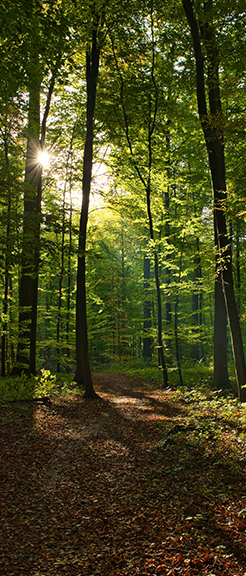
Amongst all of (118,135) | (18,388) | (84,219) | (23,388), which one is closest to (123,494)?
(23,388)

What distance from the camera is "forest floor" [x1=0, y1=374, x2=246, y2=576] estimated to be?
311 cm

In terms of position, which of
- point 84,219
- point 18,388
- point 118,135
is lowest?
point 18,388

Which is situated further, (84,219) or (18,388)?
(84,219)

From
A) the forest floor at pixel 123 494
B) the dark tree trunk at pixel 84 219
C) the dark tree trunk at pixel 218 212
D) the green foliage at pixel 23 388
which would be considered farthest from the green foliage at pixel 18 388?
the dark tree trunk at pixel 218 212

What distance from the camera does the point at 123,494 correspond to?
4.37m

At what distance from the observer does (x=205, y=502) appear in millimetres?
3918

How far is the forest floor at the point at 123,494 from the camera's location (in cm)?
311

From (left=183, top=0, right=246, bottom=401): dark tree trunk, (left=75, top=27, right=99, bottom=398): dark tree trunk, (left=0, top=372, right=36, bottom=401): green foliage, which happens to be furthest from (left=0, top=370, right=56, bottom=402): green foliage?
(left=183, top=0, right=246, bottom=401): dark tree trunk

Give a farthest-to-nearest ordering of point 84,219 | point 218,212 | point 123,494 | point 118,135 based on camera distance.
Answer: point 118,135, point 84,219, point 218,212, point 123,494

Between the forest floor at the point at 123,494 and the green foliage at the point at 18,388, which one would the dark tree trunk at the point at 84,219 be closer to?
the green foliage at the point at 18,388

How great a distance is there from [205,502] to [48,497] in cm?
210

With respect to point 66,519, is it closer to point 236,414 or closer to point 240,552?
point 240,552

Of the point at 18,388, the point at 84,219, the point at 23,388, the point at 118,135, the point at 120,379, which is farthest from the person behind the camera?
the point at 120,379

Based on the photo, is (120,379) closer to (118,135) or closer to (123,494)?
(118,135)
